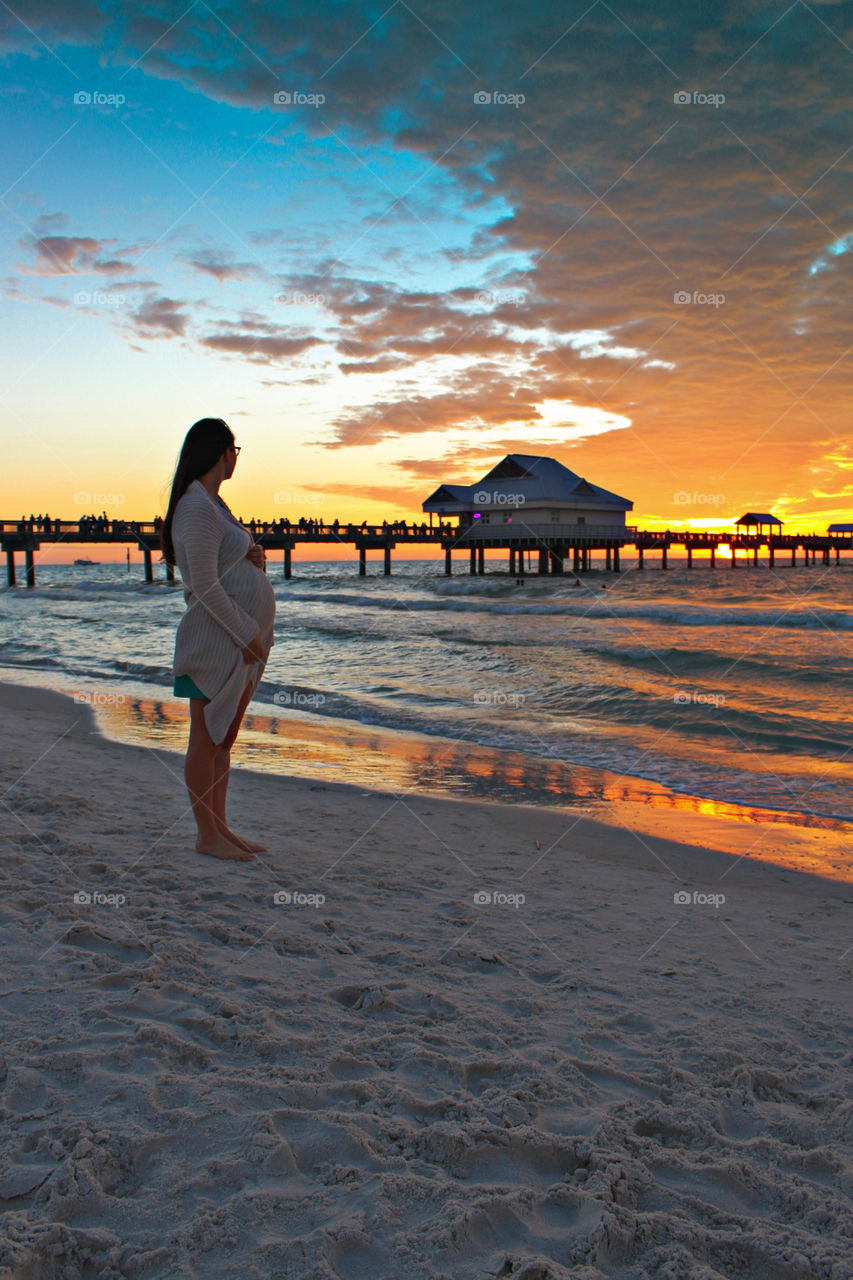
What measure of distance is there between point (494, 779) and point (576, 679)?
6908mm

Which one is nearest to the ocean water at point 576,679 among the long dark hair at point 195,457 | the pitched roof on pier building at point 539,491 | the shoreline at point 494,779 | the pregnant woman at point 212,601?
the shoreline at point 494,779

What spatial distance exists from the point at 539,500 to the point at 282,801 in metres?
46.6

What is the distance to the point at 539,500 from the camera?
167ft

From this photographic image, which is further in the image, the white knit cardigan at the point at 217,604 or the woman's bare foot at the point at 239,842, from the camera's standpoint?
the woman's bare foot at the point at 239,842

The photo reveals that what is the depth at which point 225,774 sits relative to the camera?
430 centimetres

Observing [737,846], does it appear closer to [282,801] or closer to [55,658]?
[282,801]

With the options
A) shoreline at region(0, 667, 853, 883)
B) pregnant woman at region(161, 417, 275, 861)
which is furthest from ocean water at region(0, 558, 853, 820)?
pregnant woman at region(161, 417, 275, 861)

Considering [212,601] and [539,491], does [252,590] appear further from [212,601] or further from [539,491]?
[539,491]

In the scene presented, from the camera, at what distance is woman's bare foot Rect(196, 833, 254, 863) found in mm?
4414

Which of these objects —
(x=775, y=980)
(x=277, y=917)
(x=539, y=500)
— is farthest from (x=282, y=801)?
(x=539, y=500)

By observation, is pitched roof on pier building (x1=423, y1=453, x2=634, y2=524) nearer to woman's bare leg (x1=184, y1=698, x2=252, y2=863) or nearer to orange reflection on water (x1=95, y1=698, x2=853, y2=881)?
orange reflection on water (x1=95, y1=698, x2=853, y2=881)

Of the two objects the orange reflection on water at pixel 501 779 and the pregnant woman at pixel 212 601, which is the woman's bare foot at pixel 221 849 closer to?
the pregnant woman at pixel 212 601

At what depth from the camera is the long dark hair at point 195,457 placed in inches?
154

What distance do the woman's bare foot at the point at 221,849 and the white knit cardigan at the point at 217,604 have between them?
73 cm
